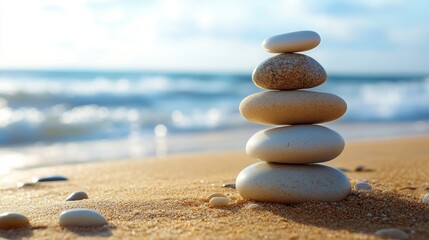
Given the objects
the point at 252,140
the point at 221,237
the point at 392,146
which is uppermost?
the point at 252,140

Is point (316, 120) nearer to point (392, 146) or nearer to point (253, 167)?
point (253, 167)

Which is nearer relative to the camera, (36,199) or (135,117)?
(36,199)

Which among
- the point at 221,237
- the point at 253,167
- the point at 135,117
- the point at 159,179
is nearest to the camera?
the point at 221,237

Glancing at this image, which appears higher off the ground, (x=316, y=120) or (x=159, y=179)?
(x=316, y=120)

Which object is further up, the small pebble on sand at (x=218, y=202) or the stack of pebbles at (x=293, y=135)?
the stack of pebbles at (x=293, y=135)

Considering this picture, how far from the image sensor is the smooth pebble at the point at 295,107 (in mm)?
3955

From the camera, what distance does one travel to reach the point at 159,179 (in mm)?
5754

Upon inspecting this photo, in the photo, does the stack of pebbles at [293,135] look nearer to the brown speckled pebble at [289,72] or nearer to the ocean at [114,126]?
the brown speckled pebble at [289,72]

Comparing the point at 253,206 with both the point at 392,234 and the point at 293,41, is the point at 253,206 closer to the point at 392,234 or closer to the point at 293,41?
the point at 392,234

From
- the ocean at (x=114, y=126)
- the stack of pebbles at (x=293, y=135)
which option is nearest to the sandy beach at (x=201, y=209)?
the stack of pebbles at (x=293, y=135)

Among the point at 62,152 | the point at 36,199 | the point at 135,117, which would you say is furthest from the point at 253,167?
the point at 135,117

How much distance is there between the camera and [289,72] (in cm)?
396

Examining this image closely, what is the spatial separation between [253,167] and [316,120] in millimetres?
593

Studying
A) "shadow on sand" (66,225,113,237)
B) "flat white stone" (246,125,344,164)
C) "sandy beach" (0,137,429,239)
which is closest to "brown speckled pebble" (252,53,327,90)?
"flat white stone" (246,125,344,164)
